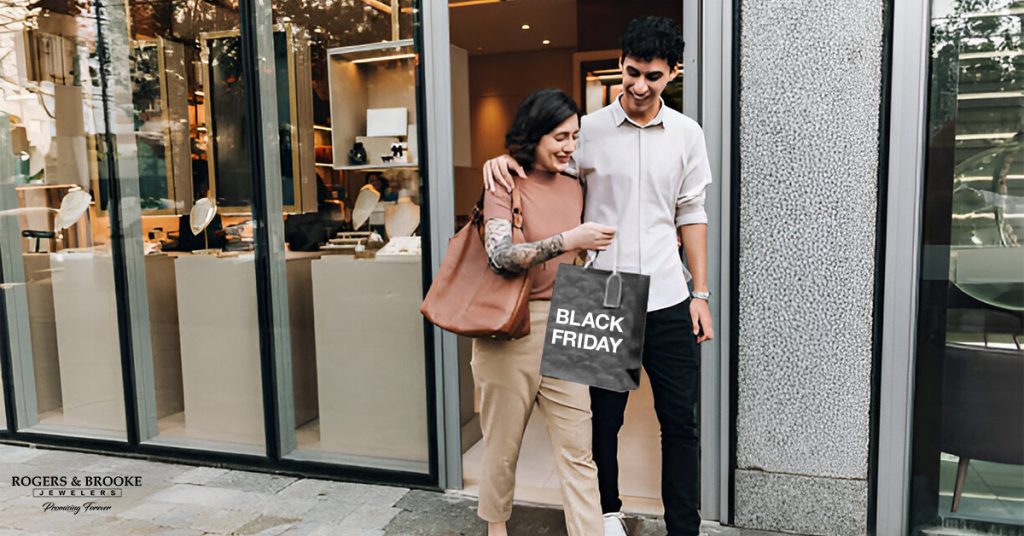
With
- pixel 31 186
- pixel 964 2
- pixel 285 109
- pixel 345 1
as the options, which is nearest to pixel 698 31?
pixel 964 2

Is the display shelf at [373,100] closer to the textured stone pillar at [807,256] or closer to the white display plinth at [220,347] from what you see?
the white display plinth at [220,347]

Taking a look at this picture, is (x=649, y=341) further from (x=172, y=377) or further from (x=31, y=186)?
(x=31, y=186)

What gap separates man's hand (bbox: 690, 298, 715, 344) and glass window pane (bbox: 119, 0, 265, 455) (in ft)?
8.01

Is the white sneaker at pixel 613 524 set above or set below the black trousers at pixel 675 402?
below

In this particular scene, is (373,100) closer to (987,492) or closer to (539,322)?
(539,322)

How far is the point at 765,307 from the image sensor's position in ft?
9.03

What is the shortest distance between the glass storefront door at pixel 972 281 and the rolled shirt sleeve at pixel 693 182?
36.9 inches

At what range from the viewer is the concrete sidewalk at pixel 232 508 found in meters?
2.98

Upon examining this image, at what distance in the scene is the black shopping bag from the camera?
2.03 metres

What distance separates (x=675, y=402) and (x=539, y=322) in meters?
0.59

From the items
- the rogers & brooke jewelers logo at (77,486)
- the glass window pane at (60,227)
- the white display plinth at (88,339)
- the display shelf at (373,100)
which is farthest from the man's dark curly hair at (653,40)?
the white display plinth at (88,339)

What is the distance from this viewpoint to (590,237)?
1974 mm

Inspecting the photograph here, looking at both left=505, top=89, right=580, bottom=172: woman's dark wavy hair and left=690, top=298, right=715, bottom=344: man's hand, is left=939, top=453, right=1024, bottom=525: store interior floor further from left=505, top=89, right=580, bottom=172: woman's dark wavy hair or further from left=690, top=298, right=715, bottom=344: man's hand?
left=505, top=89, right=580, bottom=172: woman's dark wavy hair

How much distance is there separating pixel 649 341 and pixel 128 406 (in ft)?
10.5
